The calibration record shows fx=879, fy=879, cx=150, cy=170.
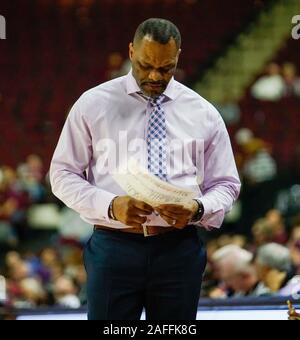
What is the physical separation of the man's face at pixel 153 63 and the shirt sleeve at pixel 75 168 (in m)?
0.17

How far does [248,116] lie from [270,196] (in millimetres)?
1058

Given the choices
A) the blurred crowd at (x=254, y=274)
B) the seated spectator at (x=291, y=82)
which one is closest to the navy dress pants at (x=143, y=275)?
the blurred crowd at (x=254, y=274)

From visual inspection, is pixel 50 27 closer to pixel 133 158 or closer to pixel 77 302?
pixel 77 302

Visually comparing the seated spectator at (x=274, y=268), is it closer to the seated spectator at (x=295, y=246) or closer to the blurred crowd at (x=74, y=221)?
the seated spectator at (x=295, y=246)

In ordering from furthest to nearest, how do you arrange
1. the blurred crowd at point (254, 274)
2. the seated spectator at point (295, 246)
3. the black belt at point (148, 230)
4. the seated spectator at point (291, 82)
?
the seated spectator at point (291, 82), the seated spectator at point (295, 246), the blurred crowd at point (254, 274), the black belt at point (148, 230)

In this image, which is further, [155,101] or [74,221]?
[74,221]

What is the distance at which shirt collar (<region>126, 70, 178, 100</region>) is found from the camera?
6.88 feet

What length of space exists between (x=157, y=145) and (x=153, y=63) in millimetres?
200

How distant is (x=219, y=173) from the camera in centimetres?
213

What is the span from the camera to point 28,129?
25.7ft

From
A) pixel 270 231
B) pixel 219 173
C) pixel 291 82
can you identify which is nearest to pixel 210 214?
pixel 219 173

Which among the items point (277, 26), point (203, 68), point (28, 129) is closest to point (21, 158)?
point (28, 129)

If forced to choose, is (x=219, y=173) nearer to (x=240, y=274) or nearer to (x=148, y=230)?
(x=148, y=230)

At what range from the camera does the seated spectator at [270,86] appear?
784cm
